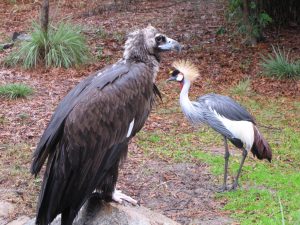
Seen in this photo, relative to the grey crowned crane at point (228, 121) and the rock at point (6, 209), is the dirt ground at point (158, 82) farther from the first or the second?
the grey crowned crane at point (228, 121)

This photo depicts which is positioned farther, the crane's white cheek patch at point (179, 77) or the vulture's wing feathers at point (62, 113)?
the crane's white cheek patch at point (179, 77)

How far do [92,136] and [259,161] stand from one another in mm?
3494

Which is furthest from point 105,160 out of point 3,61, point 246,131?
point 3,61

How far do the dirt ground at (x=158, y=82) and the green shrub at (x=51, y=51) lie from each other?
0.22m

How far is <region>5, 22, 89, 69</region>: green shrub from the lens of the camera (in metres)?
11.1

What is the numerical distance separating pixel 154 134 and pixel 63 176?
12.8 feet

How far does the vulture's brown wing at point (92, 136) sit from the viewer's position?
4.48 m

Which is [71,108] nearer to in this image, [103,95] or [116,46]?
[103,95]

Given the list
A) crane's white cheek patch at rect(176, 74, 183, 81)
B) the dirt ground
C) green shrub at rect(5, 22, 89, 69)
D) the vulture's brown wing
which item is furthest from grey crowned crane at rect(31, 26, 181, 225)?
green shrub at rect(5, 22, 89, 69)

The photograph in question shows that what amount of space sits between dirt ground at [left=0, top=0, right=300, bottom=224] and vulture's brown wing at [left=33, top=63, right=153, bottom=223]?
1374 millimetres

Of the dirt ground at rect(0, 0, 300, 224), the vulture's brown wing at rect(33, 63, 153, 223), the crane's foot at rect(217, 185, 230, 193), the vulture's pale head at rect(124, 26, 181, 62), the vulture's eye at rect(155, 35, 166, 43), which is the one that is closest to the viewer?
the vulture's brown wing at rect(33, 63, 153, 223)

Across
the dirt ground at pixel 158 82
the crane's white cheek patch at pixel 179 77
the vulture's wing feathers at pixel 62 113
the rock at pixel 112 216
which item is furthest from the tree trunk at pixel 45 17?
the rock at pixel 112 216

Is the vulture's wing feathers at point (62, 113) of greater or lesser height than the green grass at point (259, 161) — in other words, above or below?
above

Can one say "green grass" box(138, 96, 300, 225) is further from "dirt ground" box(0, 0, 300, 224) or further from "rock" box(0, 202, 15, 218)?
"rock" box(0, 202, 15, 218)
